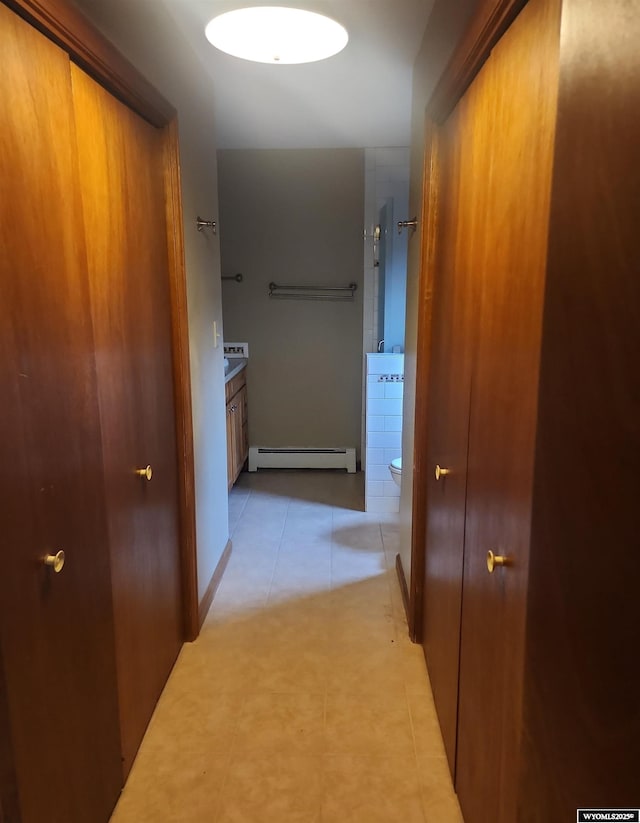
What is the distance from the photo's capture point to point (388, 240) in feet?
14.1

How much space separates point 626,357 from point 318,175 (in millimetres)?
3917

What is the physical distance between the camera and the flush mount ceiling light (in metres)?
2.00

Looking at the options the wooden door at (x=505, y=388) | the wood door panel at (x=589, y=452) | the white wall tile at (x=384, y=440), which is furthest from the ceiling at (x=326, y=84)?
the white wall tile at (x=384, y=440)

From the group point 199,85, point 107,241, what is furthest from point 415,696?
point 199,85

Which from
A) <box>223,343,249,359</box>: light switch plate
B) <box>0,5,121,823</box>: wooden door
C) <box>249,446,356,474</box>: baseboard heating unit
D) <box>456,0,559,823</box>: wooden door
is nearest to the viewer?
<box>456,0,559,823</box>: wooden door

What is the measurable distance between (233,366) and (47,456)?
3.14m

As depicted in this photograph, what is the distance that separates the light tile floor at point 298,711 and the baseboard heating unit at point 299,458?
1.48 metres

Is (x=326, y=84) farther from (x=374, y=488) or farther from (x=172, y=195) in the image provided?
(x=374, y=488)

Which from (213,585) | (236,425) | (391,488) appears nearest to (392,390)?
(391,488)

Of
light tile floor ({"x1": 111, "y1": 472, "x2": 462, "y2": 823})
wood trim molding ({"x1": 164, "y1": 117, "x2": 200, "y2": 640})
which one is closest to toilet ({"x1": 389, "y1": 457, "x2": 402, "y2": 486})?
light tile floor ({"x1": 111, "y1": 472, "x2": 462, "y2": 823})

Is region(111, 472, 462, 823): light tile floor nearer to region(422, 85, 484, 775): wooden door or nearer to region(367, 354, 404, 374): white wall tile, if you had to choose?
region(422, 85, 484, 775): wooden door

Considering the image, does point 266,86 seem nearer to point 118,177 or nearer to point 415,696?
point 118,177

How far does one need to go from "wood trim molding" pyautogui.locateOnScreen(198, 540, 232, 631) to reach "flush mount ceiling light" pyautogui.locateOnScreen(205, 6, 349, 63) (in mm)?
2162

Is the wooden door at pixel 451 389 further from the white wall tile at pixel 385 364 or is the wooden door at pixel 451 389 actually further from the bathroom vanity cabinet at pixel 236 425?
the bathroom vanity cabinet at pixel 236 425
